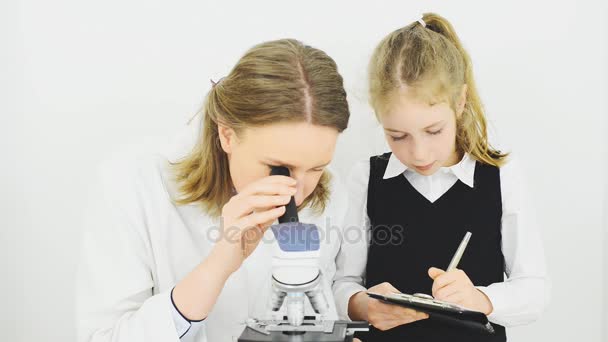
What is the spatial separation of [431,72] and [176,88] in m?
0.65

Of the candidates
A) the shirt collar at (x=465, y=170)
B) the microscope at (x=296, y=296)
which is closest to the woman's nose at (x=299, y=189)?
the microscope at (x=296, y=296)

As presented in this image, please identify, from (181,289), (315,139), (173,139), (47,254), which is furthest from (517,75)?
(47,254)

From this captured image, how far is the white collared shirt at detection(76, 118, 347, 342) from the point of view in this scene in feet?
3.88

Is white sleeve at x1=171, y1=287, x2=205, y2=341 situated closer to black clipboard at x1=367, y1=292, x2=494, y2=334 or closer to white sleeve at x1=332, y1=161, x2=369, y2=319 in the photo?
black clipboard at x1=367, y1=292, x2=494, y2=334

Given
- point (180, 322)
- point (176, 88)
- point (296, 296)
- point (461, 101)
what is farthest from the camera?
point (176, 88)

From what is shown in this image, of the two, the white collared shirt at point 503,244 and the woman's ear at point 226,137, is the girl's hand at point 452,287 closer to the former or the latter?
the white collared shirt at point 503,244

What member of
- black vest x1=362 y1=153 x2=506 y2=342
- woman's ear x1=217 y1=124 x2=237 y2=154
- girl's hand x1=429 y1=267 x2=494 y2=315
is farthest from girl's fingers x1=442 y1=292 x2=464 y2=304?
woman's ear x1=217 y1=124 x2=237 y2=154

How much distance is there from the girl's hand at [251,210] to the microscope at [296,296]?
42 millimetres

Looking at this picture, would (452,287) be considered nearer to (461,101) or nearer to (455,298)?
(455,298)

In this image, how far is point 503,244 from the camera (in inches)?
57.6

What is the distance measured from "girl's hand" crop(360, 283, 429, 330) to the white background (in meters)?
0.43

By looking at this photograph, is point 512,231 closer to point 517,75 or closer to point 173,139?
point 517,75

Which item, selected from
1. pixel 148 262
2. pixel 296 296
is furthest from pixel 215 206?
pixel 296 296

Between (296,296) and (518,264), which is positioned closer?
(296,296)
